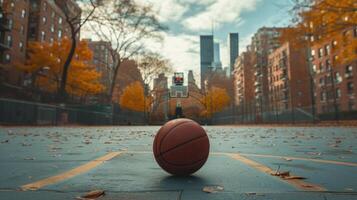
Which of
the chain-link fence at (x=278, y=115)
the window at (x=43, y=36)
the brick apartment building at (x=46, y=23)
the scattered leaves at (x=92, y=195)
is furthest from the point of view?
the window at (x=43, y=36)

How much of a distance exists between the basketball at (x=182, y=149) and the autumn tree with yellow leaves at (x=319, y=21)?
42.5 ft

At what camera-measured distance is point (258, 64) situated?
96.1 m

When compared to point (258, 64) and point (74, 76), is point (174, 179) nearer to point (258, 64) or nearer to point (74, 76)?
point (74, 76)

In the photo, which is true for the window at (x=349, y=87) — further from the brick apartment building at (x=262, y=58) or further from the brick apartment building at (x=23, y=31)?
the brick apartment building at (x=23, y=31)

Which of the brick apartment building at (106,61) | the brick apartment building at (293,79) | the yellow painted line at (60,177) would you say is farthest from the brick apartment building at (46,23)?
the yellow painted line at (60,177)

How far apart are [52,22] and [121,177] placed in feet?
189

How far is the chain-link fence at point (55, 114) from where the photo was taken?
22.6m

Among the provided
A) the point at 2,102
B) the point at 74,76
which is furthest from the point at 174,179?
the point at 74,76

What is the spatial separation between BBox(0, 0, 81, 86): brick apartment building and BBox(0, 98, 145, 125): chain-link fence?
11203mm

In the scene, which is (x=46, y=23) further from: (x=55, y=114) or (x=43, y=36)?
(x=55, y=114)

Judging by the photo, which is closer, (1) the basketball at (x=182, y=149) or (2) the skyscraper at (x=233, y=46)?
(1) the basketball at (x=182, y=149)

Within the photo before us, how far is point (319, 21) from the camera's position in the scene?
15281mm

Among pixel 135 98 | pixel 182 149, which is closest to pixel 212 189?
pixel 182 149

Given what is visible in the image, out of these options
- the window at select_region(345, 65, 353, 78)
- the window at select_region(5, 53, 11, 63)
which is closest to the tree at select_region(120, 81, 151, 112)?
the window at select_region(5, 53, 11, 63)
